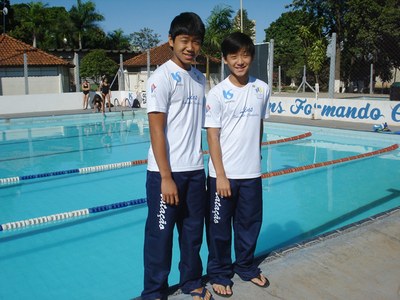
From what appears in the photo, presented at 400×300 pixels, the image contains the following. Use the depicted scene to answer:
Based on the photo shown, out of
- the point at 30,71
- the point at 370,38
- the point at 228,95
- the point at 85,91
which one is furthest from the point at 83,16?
the point at 228,95

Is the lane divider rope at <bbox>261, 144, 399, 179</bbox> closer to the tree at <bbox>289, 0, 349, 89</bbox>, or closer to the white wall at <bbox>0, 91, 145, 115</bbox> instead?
the white wall at <bbox>0, 91, 145, 115</bbox>

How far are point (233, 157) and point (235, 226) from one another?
52cm

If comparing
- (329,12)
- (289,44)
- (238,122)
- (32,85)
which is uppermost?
(329,12)

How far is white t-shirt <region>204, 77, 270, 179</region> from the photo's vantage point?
8.73ft

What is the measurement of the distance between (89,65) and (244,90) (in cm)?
3243

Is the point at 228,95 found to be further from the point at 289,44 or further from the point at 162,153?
the point at 289,44

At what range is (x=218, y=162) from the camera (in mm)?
2645

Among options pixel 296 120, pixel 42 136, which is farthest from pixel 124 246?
pixel 296 120

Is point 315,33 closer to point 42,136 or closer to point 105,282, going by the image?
point 42,136

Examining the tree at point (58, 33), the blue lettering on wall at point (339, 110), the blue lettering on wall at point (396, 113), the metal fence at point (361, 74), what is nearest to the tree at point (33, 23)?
the tree at point (58, 33)

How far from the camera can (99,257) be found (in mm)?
4363

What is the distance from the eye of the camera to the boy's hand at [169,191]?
234 centimetres

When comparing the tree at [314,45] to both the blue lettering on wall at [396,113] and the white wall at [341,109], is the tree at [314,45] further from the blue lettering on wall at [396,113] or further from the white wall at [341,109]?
the blue lettering on wall at [396,113]

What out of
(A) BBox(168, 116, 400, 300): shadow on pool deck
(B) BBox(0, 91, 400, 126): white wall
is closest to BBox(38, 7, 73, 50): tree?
(B) BBox(0, 91, 400, 126): white wall
